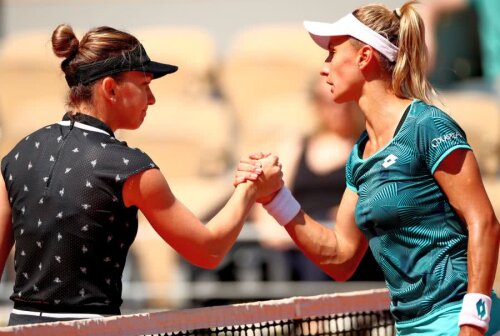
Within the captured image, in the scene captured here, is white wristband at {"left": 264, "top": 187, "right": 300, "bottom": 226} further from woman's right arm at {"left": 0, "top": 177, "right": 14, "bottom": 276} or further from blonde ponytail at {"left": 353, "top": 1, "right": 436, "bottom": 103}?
woman's right arm at {"left": 0, "top": 177, "right": 14, "bottom": 276}

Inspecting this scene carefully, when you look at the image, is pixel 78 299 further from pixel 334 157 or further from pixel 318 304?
pixel 334 157

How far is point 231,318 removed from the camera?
11.7ft

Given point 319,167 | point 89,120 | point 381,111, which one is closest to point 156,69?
point 89,120

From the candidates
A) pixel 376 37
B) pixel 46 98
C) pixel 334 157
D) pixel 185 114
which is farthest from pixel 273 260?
pixel 376 37

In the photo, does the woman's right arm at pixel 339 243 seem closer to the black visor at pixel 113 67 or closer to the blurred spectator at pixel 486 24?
the black visor at pixel 113 67

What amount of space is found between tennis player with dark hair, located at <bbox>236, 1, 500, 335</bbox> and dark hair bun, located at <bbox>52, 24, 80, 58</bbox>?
87 centimetres

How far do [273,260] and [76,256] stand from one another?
4.29 metres

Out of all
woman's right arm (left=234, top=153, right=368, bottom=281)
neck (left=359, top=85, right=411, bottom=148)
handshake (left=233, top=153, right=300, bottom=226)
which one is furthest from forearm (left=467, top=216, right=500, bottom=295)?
handshake (left=233, top=153, right=300, bottom=226)

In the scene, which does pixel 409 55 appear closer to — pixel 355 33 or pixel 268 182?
pixel 355 33

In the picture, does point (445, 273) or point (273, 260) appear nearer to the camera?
point (445, 273)

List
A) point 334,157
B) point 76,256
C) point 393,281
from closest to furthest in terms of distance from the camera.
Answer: point 76,256
point 393,281
point 334,157

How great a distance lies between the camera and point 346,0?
32.3ft

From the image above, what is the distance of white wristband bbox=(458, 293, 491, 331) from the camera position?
3.12 metres

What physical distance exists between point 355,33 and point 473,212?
2.65ft
